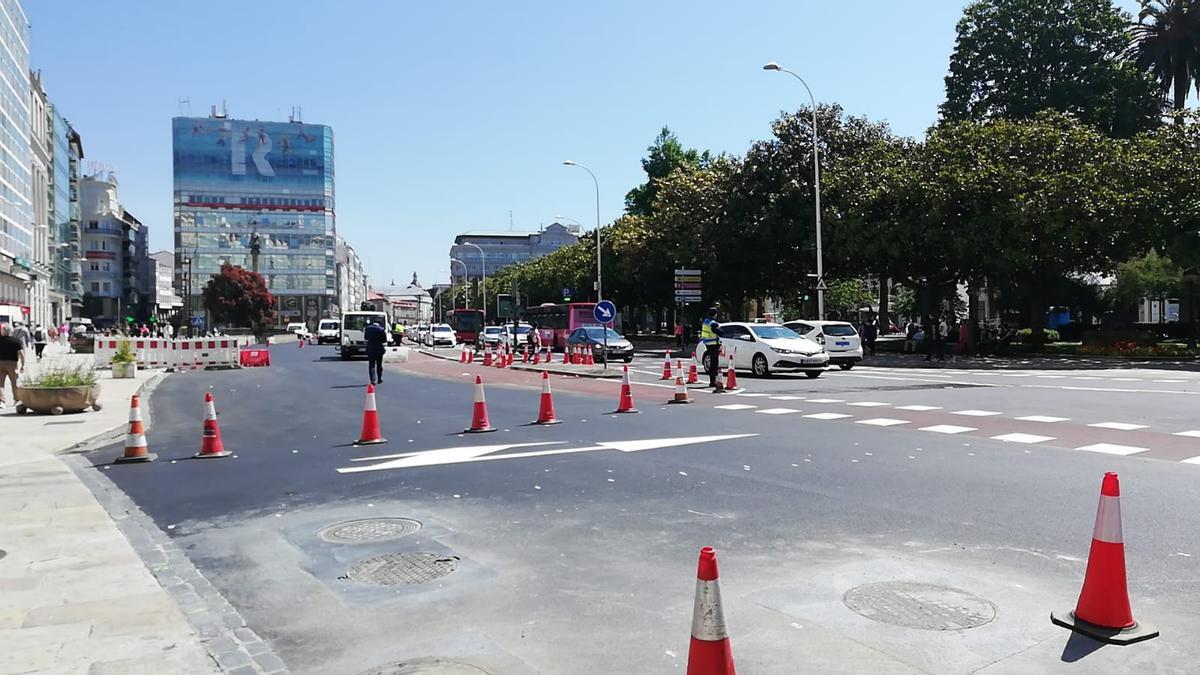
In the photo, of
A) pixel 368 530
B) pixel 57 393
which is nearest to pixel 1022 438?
pixel 368 530

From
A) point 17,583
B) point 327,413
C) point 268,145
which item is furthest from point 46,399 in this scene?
point 268,145

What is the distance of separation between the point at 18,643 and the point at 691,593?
3517mm

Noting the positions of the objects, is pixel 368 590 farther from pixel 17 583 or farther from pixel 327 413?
pixel 327 413

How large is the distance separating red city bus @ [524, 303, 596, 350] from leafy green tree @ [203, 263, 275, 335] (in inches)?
2057

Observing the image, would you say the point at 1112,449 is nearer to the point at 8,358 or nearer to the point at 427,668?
the point at 427,668

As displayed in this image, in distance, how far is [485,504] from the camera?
7.63m

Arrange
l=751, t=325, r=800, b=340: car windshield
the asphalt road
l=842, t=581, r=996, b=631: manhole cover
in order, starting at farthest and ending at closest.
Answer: l=751, t=325, r=800, b=340: car windshield
l=842, t=581, r=996, b=631: manhole cover
the asphalt road

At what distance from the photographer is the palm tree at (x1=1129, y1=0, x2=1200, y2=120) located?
48781mm

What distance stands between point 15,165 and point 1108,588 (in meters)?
78.5

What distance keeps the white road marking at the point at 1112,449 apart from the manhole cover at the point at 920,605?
19.7 ft

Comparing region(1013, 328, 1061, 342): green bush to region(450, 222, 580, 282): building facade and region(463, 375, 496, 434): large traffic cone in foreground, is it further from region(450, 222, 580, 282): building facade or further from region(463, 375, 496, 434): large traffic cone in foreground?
region(450, 222, 580, 282): building facade

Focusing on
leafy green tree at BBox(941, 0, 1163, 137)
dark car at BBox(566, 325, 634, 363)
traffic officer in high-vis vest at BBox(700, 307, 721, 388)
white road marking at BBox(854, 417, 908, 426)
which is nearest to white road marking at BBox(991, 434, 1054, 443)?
white road marking at BBox(854, 417, 908, 426)

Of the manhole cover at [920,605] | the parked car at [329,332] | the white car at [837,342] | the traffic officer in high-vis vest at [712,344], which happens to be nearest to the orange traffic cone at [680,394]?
the traffic officer in high-vis vest at [712,344]

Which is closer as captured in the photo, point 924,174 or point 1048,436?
point 1048,436
